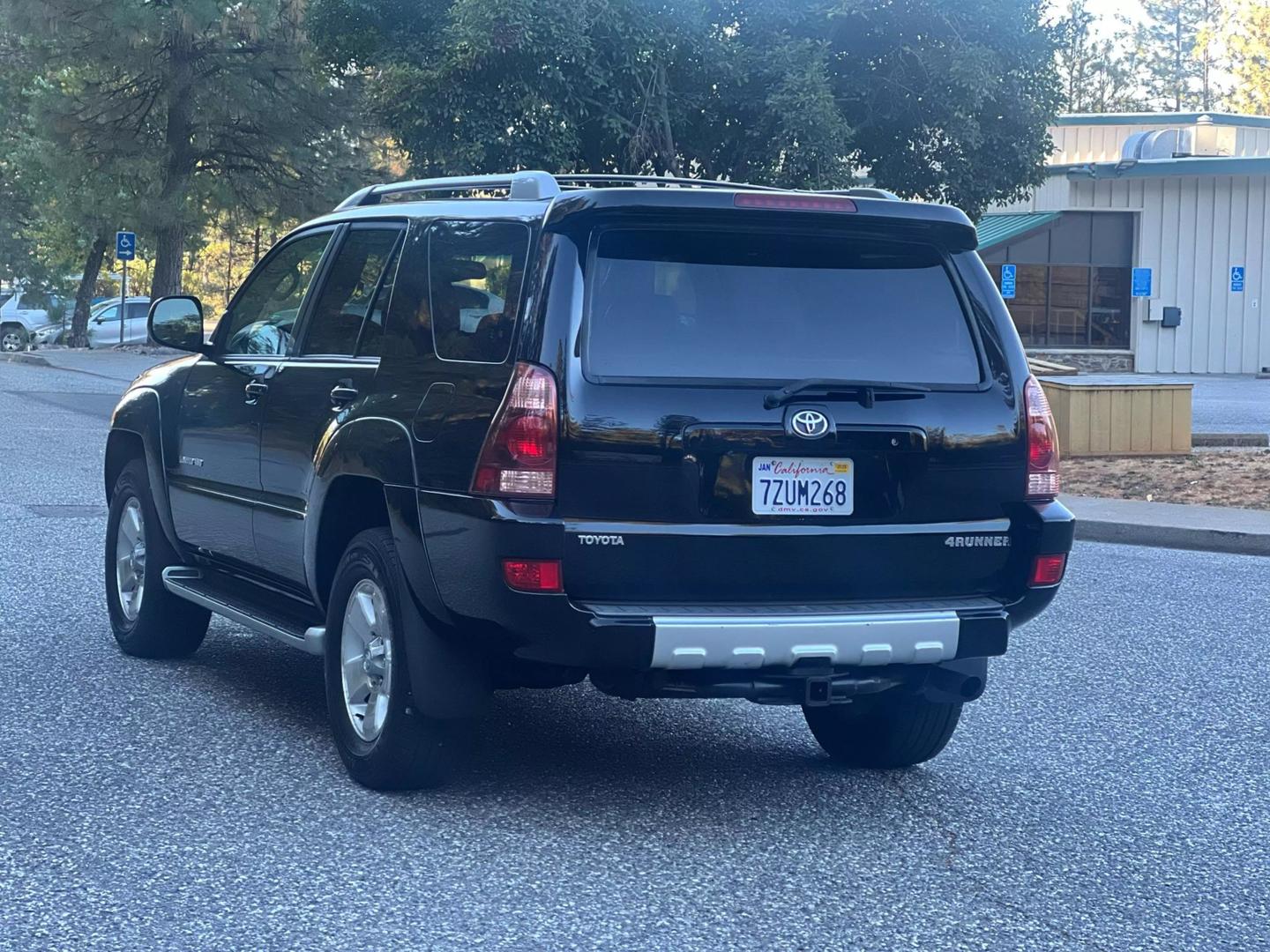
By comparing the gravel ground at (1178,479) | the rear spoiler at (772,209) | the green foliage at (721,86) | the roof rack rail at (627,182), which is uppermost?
the green foliage at (721,86)

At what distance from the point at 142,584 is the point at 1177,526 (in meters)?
8.00

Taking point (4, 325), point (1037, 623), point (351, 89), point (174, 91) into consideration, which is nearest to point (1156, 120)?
point (351, 89)

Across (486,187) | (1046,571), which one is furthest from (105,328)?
(1046,571)

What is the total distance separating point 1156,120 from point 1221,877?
4304 centimetres

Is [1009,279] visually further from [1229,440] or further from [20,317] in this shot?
[20,317]

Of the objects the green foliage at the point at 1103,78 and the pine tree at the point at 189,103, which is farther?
the green foliage at the point at 1103,78

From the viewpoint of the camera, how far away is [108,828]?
16.7ft

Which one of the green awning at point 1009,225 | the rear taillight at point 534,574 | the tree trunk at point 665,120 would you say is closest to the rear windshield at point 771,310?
the rear taillight at point 534,574

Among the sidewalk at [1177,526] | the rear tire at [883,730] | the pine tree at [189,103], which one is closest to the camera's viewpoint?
the rear tire at [883,730]

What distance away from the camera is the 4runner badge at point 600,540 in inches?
195

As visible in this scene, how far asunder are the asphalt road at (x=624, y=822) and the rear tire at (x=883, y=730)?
0.09m

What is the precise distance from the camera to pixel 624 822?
533 cm

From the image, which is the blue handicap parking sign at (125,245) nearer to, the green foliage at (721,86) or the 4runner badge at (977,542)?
the green foliage at (721,86)

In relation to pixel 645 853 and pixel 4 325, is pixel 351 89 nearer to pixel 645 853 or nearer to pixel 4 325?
pixel 4 325
